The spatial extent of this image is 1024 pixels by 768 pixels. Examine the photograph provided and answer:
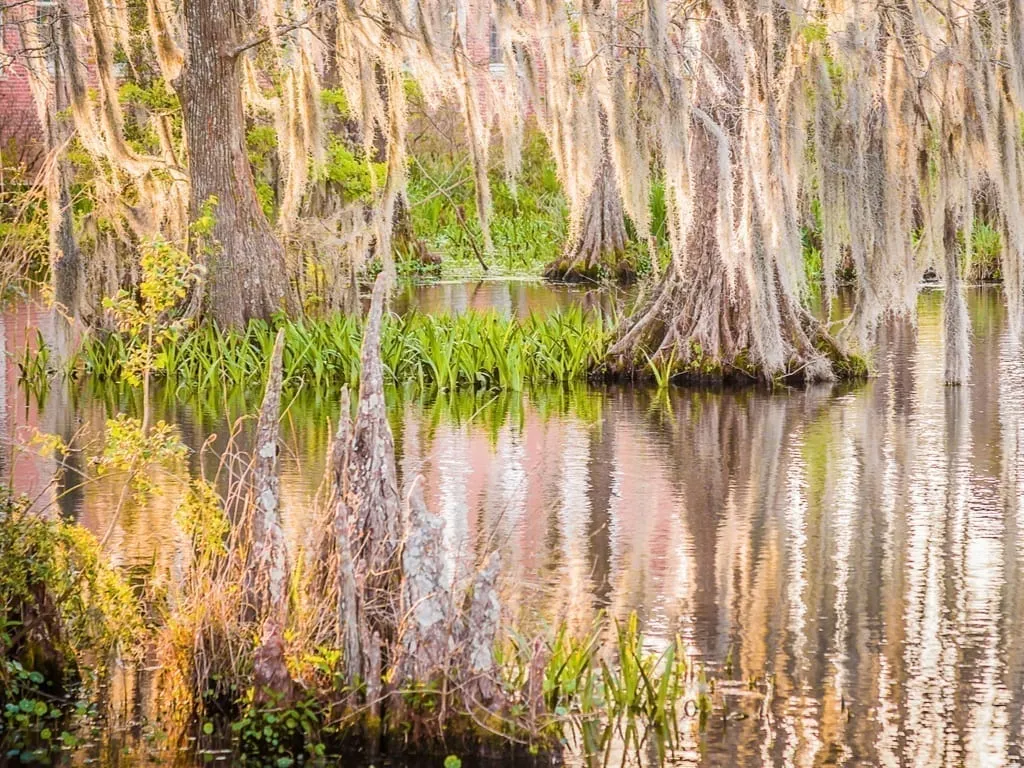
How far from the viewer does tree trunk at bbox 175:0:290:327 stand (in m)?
17.4

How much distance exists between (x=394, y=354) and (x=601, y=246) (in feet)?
47.2

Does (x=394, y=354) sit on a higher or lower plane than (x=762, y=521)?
higher

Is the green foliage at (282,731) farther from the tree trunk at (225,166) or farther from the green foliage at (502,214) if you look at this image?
the green foliage at (502,214)

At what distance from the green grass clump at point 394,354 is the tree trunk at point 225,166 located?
14.9 inches

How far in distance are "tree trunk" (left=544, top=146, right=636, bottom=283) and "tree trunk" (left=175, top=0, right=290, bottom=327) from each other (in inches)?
523

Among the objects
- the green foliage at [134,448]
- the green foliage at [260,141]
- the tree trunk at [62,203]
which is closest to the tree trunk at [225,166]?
the tree trunk at [62,203]

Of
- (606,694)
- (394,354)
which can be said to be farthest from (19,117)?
(606,694)

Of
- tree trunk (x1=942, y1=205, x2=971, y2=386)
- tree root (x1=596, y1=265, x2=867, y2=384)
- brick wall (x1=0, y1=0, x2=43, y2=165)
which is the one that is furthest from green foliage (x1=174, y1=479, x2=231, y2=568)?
brick wall (x1=0, y1=0, x2=43, y2=165)

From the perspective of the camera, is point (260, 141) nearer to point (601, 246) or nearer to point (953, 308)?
point (953, 308)

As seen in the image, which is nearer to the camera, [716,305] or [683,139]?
[683,139]

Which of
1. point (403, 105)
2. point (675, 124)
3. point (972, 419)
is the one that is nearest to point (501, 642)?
point (675, 124)

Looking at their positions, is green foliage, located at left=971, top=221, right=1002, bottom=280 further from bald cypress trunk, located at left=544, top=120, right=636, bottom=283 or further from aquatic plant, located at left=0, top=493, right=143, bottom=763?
aquatic plant, located at left=0, top=493, right=143, bottom=763

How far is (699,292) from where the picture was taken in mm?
16656

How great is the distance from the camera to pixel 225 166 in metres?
17.6
